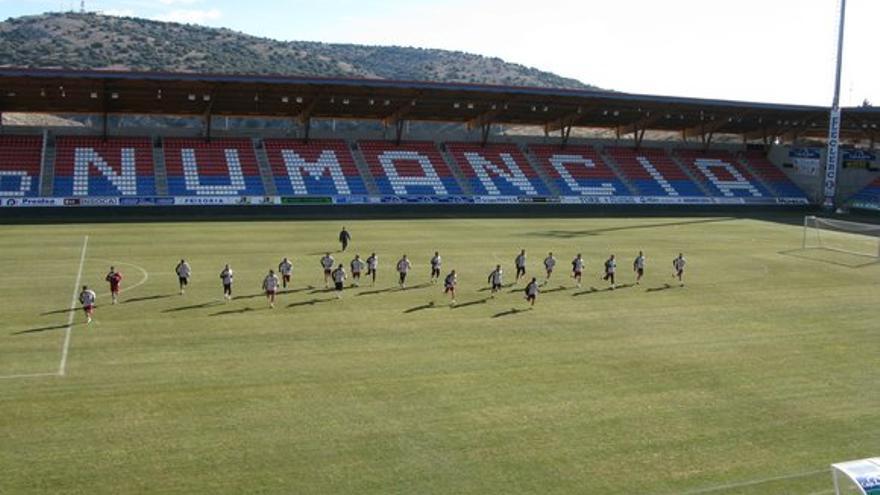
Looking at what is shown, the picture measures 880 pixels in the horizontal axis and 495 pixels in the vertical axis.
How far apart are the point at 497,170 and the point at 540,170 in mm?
4075

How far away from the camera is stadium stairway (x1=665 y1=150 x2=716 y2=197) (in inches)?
2753

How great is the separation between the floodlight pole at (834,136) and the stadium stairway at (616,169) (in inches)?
633

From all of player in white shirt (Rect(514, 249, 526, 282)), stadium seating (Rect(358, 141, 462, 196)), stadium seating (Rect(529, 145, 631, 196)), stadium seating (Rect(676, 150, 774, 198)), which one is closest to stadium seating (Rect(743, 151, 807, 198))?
stadium seating (Rect(676, 150, 774, 198))

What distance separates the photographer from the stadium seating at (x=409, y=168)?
202 ft

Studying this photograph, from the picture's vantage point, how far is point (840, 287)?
3312cm

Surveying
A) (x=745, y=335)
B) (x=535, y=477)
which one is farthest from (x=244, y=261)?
(x=535, y=477)

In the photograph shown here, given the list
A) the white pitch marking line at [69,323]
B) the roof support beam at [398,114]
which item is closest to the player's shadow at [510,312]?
the white pitch marking line at [69,323]

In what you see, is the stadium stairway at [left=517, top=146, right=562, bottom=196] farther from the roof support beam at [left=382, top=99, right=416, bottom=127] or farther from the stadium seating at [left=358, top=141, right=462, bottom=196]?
the roof support beam at [left=382, top=99, right=416, bottom=127]

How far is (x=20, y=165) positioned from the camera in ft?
177

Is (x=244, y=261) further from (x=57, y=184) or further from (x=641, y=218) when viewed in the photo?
(x=641, y=218)

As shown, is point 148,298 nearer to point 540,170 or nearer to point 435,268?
point 435,268

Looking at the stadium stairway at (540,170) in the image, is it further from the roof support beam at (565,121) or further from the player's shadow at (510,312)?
the player's shadow at (510,312)

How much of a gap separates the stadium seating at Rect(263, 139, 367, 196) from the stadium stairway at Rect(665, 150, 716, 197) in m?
30.6

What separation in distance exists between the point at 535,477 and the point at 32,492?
816 cm
